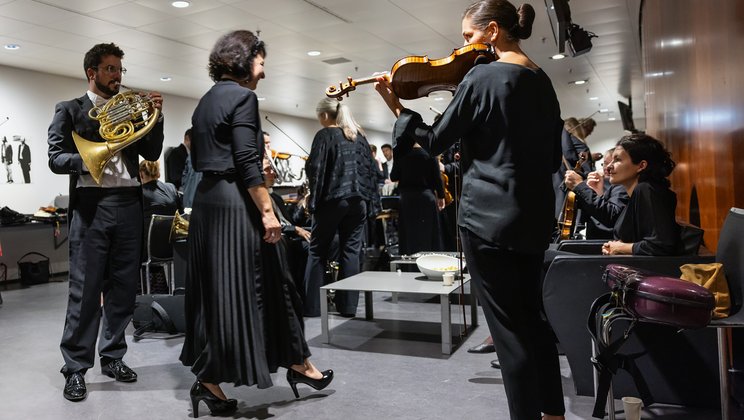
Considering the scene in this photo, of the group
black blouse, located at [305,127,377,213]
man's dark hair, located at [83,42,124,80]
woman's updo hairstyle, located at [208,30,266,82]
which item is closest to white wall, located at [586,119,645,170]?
black blouse, located at [305,127,377,213]

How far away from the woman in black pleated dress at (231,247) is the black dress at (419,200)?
2895mm

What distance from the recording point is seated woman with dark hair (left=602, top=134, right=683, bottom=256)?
7.31 ft

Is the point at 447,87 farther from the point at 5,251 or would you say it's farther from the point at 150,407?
the point at 5,251

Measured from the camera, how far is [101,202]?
2.88 m

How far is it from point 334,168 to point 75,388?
2.19 m

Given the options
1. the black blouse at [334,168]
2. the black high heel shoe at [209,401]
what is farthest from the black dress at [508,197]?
the black blouse at [334,168]

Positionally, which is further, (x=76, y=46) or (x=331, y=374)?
(x=76, y=46)

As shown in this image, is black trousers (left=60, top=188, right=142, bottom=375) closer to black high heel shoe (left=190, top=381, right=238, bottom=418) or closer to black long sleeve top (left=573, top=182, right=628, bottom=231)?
black high heel shoe (left=190, top=381, right=238, bottom=418)

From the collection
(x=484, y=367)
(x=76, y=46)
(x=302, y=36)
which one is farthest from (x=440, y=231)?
(x=76, y=46)

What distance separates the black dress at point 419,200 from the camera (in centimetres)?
527

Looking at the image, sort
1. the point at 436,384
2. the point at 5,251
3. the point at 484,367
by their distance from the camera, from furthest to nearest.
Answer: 1. the point at 5,251
2. the point at 484,367
3. the point at 436,384

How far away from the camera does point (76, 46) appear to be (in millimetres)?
6875

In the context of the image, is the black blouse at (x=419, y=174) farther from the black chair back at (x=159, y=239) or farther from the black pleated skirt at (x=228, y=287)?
the black pleated skirt at (x=228, y=287)

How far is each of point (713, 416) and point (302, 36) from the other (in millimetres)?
5848
